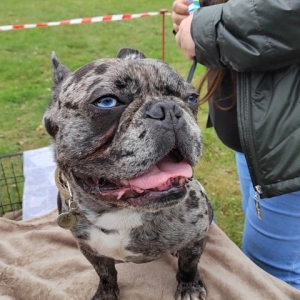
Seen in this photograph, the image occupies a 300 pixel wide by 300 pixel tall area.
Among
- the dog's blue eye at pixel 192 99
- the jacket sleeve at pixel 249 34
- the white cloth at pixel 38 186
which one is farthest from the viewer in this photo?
the white cloth at pixel 38 186

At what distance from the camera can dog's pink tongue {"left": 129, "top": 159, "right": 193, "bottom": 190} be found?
5.47 ft

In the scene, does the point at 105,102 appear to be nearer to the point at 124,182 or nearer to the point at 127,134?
the point at 127,134

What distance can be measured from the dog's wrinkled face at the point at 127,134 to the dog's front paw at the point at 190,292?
83 centimetres

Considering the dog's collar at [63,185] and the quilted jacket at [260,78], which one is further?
Answer: the dog's collar at [63,185]

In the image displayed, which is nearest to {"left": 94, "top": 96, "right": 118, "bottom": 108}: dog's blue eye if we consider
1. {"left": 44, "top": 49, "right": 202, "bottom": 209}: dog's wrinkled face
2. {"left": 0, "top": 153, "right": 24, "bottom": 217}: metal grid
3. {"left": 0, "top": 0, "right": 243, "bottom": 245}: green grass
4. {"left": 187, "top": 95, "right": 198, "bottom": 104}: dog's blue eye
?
{"left": 44, "top": 49, "right": 202, "bottom": 209}: dog's wrinkled face

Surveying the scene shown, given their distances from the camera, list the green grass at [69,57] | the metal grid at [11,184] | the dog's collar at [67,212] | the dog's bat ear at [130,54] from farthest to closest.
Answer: the green grass at [69,57], the metal grid at [11,184], the dog's bat ear at [130,54], the dog's collar at [67,212]

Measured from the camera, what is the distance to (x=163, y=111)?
1.65 meters

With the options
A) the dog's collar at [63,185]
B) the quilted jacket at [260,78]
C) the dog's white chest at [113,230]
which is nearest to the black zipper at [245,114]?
the quilted jacket at [260,78]

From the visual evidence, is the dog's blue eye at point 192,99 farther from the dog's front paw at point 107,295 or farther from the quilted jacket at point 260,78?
the dog's front paw at point 107,295

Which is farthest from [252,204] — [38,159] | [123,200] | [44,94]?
[44,94]

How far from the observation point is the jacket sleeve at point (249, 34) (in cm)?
184

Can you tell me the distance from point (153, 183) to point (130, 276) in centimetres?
108

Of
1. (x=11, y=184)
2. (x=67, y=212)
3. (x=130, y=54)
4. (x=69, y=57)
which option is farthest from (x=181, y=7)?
(x=69, y=57)

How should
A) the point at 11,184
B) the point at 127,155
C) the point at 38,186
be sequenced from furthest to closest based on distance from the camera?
the point at 11,184
the point at 38,186
the point at 127,155
